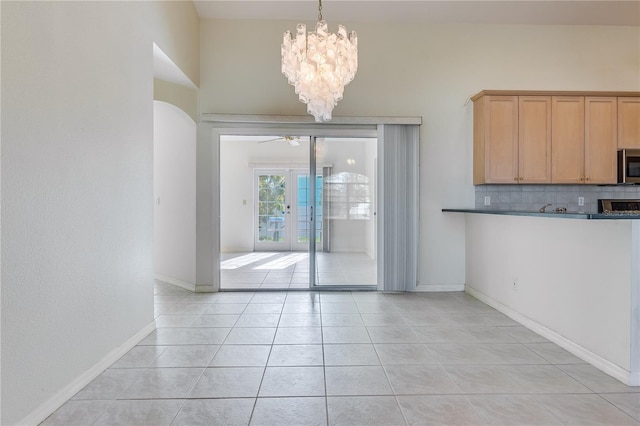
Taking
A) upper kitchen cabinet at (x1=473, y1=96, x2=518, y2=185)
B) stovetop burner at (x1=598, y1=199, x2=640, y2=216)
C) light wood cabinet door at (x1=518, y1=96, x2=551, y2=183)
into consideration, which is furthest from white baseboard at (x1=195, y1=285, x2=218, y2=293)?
stovetop burner at (x1=598, y1=199, x2=640, y2=216)

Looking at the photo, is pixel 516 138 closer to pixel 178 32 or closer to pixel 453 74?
pixel 453 74

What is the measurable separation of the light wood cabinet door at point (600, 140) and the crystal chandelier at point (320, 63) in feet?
10.3

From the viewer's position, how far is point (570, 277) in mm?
2508

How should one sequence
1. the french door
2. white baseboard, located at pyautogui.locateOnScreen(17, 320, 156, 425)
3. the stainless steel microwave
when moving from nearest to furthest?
white baseboard, located at pyautogui.locateOnScreen(17, 320, 156, 425) → the stainless steel microwave → the french door

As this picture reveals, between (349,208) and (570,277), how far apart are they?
260 centimetres

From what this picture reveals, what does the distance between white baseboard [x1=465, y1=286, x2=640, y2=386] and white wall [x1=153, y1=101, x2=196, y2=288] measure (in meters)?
3.66

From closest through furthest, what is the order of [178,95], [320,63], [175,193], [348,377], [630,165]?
[348,377] → [320,63] → [630,165] → [178,95] → [175,193]

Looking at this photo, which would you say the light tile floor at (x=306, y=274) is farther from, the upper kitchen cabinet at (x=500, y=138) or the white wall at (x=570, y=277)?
the upper kitchen cabinet at (x=500, y=138)

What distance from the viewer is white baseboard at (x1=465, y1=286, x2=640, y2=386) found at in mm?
2080

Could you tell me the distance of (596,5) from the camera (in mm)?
3855

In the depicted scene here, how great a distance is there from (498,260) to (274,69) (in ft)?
11.4

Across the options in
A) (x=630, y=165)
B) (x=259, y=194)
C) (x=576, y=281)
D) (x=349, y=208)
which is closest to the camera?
(x=576, y=281)

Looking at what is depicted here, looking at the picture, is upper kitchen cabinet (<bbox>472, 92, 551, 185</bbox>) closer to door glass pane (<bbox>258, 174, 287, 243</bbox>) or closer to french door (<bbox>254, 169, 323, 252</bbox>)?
french door (<bbox>254, 169, 323, 252</bbox>)

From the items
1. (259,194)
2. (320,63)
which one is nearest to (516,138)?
(320,63)
